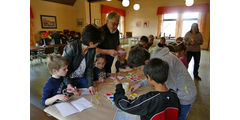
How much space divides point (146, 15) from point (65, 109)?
10.3 meters

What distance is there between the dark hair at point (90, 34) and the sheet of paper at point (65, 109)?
1.85 feet

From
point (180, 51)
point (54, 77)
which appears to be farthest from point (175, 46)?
point (54, 77)

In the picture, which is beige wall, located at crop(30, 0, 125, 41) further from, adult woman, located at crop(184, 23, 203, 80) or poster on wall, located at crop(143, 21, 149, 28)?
adult woman, located at crop(184, 23, 203, 80)

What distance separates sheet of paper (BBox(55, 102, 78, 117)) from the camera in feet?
3.29

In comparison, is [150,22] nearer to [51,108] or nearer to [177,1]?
[177,1]

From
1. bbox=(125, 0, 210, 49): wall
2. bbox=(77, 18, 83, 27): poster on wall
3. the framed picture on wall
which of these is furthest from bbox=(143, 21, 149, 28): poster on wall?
the framed picture on wall

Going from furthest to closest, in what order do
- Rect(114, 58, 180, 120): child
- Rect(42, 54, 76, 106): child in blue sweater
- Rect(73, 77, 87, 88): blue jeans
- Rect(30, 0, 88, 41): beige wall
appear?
Rect(30, 0, 88, 41): beige wall → Rect(73, 77, 87, 88): blue jeans → Rect(42, 54, 76, 106): child in blue sweater → Rect(114, 58, 180, 120): child

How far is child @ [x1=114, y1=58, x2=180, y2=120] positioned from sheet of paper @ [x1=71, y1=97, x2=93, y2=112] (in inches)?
12.8

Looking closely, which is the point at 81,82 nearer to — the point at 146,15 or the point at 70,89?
the point at 70,89

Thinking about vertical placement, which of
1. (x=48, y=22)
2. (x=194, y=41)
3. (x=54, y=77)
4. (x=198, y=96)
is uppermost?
(x=48, y=22)

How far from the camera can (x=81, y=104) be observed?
1.13 metres

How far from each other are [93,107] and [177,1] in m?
9.96

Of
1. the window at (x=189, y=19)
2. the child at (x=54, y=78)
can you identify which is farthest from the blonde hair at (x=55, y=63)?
the window at (x=189, y=19)

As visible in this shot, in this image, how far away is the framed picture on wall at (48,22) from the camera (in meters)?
6.62
